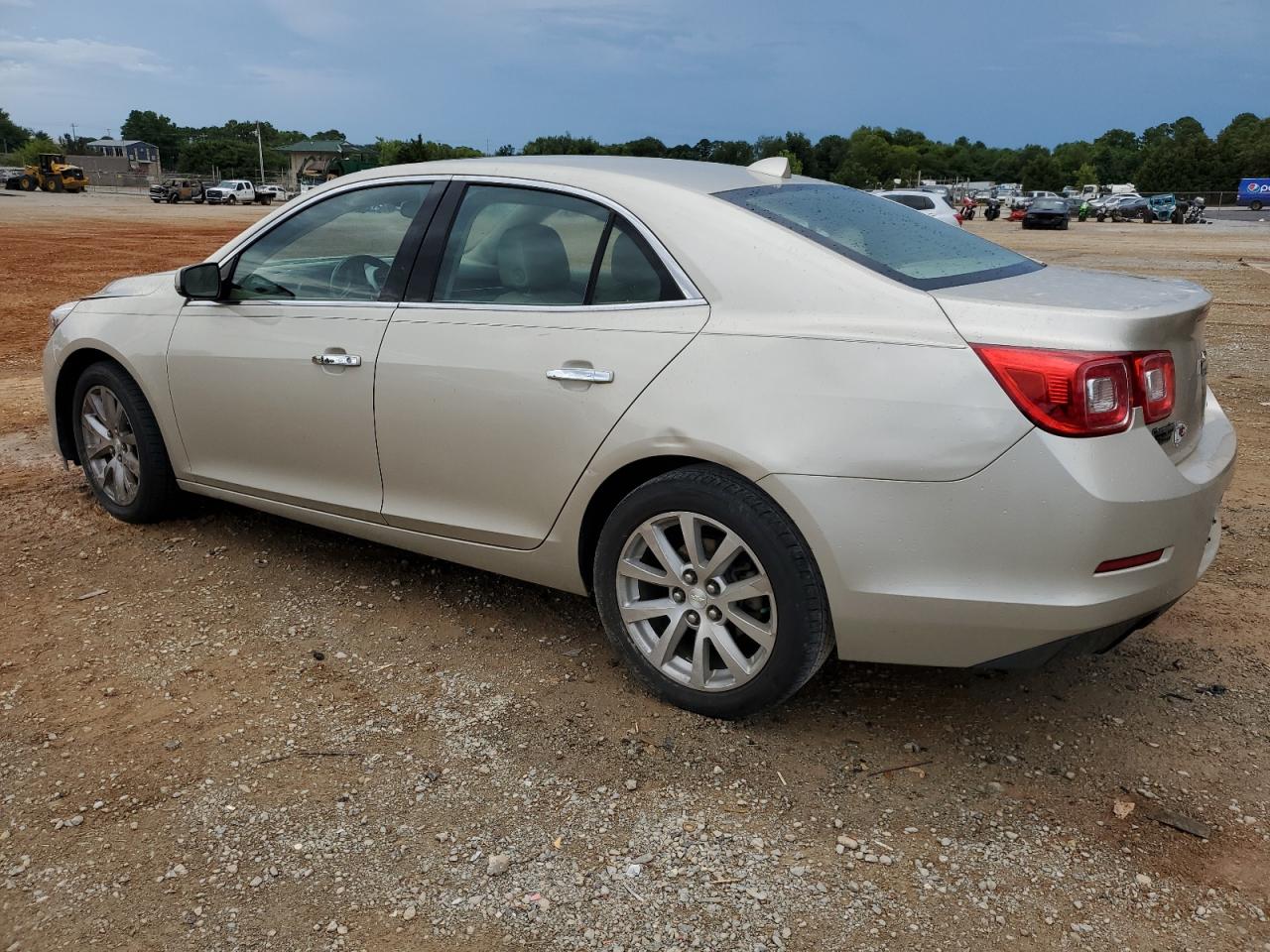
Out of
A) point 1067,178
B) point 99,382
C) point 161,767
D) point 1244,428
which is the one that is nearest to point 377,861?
point 161,767

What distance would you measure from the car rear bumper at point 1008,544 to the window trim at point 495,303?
28.2 inches

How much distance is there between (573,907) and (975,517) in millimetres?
1361

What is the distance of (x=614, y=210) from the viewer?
137 inches

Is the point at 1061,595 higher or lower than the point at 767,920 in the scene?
higher

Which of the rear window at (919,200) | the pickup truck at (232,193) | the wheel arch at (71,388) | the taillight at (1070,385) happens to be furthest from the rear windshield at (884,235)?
the pickup truck at (232,193)

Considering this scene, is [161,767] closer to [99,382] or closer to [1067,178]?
[99,382]

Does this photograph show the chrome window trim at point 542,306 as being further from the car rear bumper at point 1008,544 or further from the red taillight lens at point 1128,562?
the red taillight lens at point 1128,562

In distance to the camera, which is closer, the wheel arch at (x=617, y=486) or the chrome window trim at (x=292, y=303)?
the wheel arch at (x=617, y=486)

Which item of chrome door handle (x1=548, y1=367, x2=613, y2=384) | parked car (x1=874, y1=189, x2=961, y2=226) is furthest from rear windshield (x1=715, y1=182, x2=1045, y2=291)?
parked car (x1=874, y1=189, x2=961, y2=226)

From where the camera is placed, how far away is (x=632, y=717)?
3.44 metres

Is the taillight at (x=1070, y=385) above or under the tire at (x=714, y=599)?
above

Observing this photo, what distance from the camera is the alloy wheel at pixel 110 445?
4.97 m

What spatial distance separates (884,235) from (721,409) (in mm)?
886

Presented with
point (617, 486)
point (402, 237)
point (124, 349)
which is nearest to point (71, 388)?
point (124, 349)
